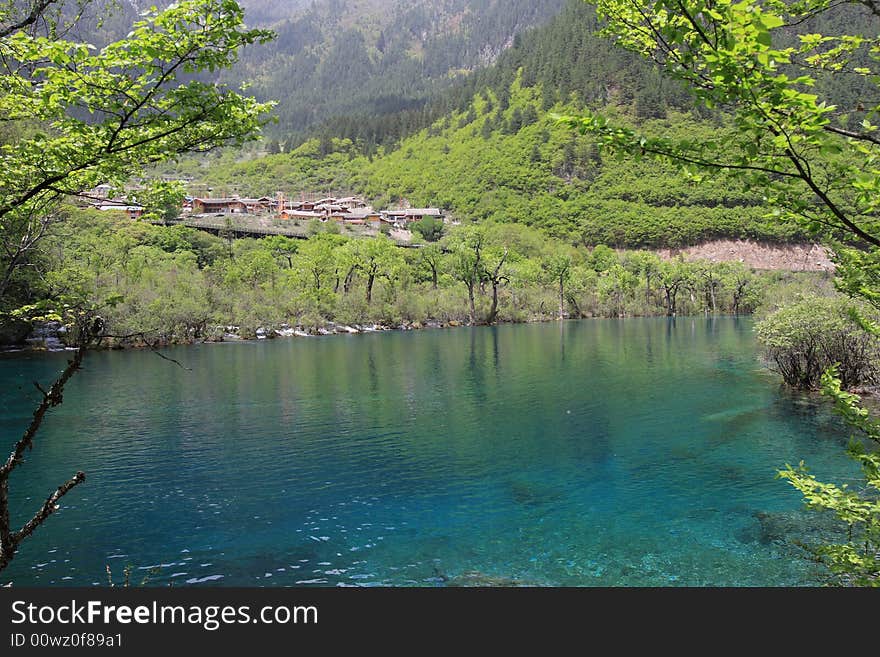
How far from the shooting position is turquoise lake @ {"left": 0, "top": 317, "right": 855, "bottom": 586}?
1127 centimetres

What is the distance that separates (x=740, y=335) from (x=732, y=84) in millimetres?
64242

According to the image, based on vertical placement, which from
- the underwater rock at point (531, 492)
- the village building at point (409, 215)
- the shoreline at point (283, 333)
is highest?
the village building at point (409, 215)

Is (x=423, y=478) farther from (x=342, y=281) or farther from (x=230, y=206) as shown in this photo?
(x=230, y=206)

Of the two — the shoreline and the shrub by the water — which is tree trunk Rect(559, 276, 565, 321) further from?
the shrub by the water

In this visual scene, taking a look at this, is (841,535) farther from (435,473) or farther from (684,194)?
(684,194)

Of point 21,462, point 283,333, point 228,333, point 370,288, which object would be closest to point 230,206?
point 370,288

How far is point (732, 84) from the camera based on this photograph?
3693 mm

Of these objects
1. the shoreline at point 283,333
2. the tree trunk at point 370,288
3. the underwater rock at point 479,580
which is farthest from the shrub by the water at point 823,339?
the tree trunk at point 370,288

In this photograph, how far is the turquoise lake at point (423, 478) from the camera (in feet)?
37.0

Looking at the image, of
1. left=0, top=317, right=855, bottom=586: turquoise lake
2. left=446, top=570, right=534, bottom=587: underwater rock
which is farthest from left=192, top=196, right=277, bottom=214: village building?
left=446, top=570, right=534, bottom=587: underwater rock

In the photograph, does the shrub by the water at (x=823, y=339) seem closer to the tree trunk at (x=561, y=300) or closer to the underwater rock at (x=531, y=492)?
the underwater rock at (x=531, y=492)

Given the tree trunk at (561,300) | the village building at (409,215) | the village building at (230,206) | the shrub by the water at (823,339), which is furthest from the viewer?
the village building at (409,215)

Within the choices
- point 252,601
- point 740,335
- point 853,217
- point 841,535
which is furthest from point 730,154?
point 740,335

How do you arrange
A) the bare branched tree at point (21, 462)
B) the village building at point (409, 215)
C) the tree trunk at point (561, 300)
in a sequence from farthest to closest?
the village building at point (409, 215), the tree trunk at point (561, 300), the bare branched tree at point (21, 462)
